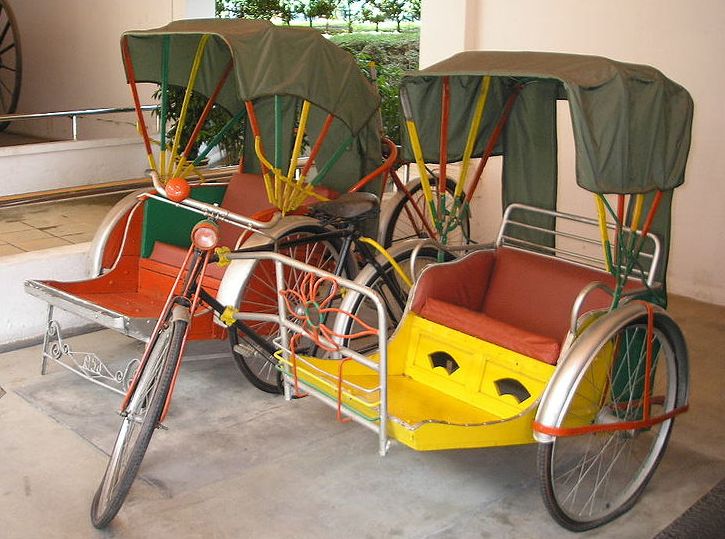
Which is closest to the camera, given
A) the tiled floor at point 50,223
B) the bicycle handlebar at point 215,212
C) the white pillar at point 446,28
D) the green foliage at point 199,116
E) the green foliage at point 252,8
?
the bicycle handlebar at point 215,212

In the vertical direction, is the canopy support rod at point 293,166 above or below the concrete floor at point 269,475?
above

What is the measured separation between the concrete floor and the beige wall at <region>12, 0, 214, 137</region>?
4.96 meters

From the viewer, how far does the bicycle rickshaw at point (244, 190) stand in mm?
3947

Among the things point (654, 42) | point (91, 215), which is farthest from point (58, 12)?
point (654, 42)

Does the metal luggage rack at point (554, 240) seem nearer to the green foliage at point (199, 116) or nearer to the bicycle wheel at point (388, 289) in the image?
the bicycle wheel at point (388, 289)

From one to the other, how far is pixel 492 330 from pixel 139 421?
124 cm

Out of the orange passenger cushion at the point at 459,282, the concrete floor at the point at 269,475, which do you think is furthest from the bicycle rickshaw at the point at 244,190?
the orange passenger cushion at the point at 459,282

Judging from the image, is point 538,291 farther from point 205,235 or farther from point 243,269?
point 205,235

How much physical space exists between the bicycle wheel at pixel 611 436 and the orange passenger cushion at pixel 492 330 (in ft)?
0.54

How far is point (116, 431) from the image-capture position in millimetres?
3838

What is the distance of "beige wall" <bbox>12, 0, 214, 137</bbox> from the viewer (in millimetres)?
8611

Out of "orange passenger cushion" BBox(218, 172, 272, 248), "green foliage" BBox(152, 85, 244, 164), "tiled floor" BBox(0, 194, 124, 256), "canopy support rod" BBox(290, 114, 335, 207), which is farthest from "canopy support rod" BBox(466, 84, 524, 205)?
"green foliage" BBox(152, 85, 244, 164)

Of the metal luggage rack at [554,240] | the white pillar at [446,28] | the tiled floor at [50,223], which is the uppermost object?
the white pillar at [446,28]

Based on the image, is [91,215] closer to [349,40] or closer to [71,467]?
[71,467]
